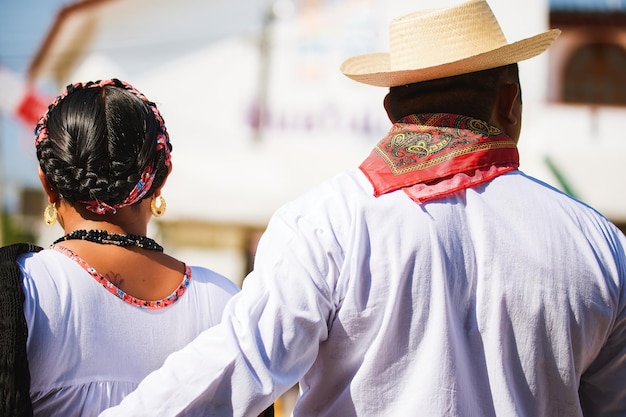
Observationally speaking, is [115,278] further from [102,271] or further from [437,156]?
[437,156]

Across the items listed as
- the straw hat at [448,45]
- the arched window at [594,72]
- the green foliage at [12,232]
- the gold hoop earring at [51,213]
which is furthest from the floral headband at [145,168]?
the green foliage at [12,232]

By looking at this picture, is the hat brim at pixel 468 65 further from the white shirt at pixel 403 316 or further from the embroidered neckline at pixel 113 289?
the embroidered neckline at pixel 113 289

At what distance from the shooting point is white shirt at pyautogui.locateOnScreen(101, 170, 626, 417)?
5.31ft

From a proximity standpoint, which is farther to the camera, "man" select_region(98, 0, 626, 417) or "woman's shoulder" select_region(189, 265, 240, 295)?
"woman's shoulder" select_region(189, 265, 240, 295)

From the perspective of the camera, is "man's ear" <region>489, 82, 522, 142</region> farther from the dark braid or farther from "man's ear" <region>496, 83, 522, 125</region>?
the dark braid

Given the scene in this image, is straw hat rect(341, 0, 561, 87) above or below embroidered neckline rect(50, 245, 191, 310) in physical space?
above

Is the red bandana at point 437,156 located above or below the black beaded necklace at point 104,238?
above

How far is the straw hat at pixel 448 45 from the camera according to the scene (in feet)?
6.31

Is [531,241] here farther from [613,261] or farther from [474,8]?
[474,8]

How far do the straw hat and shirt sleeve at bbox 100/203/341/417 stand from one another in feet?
1.77

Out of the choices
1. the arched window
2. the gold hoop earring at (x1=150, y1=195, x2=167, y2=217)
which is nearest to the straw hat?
the gold hoop earring at (x1=150, y1=195, x2=167, y2=217)

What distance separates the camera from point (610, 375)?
1.90m

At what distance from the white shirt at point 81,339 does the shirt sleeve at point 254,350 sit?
9.5 inches

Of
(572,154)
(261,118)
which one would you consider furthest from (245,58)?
(572,154)
